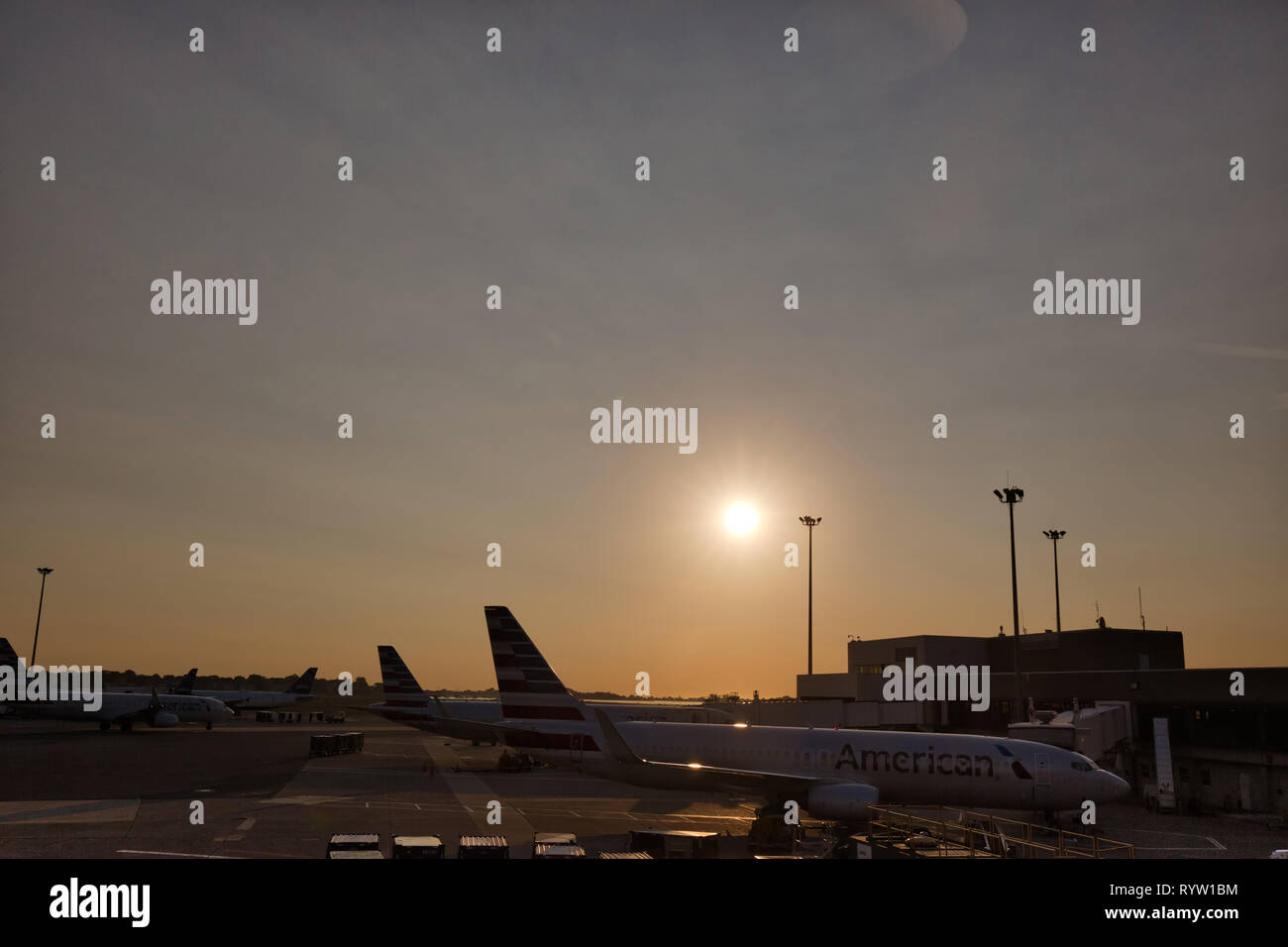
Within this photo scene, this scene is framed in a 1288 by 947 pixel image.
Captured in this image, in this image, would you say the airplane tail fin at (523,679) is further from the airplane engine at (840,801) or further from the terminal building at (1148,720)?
the terminal building at (1148,720)

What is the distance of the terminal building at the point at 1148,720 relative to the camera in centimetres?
4984

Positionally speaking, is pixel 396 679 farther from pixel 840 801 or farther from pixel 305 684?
pixel 305 684

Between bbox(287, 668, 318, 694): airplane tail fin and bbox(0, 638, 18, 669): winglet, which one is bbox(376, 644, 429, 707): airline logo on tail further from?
bbox(287, 668, 318, 694): airplane tail fin

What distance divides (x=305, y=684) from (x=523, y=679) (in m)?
129

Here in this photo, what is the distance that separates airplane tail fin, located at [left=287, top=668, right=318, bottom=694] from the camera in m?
158

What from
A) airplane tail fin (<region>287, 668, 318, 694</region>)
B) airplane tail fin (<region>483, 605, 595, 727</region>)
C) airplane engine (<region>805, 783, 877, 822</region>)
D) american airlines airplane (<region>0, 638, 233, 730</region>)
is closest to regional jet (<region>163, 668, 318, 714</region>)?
airplane tail fin (<region>287, 668, 318, 694</region>)

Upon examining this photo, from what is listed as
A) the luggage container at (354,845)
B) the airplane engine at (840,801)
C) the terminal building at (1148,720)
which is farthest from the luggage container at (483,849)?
the terminal building at (1148,720)

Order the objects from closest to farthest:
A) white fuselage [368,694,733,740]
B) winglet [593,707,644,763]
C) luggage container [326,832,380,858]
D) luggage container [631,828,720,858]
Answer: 1. luggage container [326,832,380,858]
2. luggage container [631,828,720,858]
3. winglet [593,707,644,763]
4. white fuselage [368,694,733,740]

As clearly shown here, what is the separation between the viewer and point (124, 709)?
326 ft

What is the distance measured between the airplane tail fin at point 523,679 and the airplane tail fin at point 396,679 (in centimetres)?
3894

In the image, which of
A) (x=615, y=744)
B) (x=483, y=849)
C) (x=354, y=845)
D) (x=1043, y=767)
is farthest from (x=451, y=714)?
(x=483, y=849)

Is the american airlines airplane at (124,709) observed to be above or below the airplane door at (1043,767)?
below

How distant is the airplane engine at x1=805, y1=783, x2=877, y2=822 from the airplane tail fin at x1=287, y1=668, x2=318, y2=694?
13901 cm
